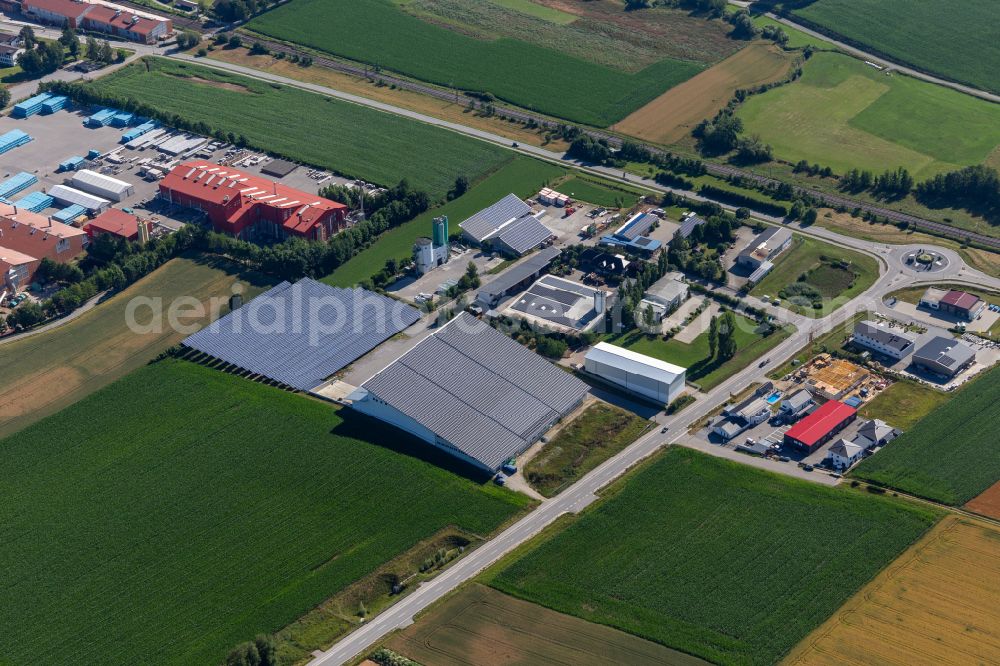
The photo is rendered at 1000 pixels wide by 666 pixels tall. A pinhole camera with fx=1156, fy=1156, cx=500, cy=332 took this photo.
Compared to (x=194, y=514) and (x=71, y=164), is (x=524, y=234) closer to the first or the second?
(x=194, y=514)

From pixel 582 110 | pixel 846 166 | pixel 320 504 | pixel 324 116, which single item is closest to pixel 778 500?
pixel 320 504

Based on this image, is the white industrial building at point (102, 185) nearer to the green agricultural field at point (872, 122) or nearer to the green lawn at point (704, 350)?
the green lawn at point (704, 350)

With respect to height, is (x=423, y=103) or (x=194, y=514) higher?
(x=423, y=103)

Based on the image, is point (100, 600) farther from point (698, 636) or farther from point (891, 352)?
point (891, 352)

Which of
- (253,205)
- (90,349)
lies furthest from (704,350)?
(90,349)

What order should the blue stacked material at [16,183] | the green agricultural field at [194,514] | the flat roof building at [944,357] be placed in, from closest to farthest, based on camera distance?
the green agricultural field at [194,514] → the flat roof building at [944,357] → the blue stacked material at [16,183]

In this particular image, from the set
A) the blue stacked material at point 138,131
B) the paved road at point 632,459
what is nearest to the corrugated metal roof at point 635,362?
the paved road at point 632,459
